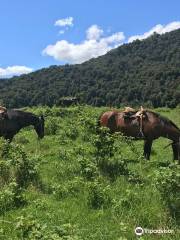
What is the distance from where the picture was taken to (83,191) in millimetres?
10453

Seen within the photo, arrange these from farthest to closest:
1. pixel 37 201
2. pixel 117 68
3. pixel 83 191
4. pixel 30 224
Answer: pixel 117 68 → pixel 83 191 → pixel 37 201 → pixel 30 224

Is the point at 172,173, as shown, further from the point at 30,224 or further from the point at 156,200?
the point at 30,224

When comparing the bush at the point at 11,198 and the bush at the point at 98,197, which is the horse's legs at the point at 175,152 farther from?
the bush at the point at 11,198

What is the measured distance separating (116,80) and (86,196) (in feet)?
336

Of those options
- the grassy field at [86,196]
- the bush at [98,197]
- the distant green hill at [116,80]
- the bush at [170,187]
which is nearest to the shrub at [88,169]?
the grassy field at [86,196]

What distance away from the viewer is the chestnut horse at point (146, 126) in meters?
16.6

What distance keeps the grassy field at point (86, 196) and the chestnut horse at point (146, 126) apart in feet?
8.80

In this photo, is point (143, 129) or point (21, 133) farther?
point (21, 133)

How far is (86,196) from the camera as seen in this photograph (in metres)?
10.0

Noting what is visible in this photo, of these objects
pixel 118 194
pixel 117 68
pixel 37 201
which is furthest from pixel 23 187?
pixel 117 68

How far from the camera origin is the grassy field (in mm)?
8219

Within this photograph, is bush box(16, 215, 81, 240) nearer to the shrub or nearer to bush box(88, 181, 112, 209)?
bush box(88, 181, 112, 209)

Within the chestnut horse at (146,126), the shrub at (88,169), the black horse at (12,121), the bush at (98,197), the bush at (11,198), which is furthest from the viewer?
the black horse at (12,121)

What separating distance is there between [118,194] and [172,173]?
1.66 meters
